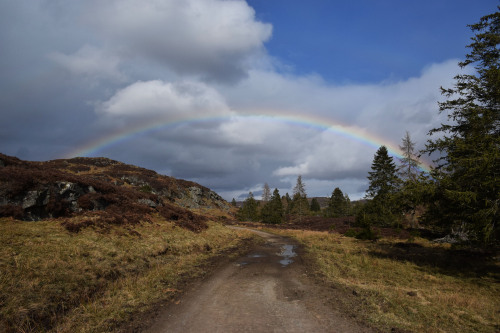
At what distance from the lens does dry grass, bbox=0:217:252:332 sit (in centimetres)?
648

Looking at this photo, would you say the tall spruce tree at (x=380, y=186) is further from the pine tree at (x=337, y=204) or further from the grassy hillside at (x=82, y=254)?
the pine tree at (x=337, y=204)

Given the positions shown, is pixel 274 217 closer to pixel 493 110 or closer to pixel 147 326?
pixel 493 110

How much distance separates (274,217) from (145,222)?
43.0m

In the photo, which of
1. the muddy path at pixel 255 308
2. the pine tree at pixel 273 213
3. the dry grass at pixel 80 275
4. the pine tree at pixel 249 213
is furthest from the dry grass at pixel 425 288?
the pine tree at pixel 249 213

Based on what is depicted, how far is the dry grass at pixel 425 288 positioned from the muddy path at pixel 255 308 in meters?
1.13

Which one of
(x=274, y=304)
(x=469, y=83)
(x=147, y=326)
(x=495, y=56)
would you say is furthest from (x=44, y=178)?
(x=495, y=56)

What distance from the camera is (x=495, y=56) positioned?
48.8ft

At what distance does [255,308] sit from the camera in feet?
24.0

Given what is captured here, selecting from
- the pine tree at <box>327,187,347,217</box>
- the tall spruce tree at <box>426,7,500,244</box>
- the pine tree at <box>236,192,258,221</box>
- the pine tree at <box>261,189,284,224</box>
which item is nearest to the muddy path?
the tall spruce tree at <box>426,7,500,244</box>

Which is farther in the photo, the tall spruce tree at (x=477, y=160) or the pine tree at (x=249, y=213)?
the pine tree at (x=249, y=213)

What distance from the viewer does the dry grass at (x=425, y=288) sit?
6699mm

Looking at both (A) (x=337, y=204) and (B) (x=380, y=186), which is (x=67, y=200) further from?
(A) (x=337, y=204)

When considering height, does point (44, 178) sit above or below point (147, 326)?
above

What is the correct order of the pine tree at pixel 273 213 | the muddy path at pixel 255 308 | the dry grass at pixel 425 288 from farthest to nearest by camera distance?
the pine tree at pixel 273 213 → the dry grass at pixel 425 288 → the muddy path at pixel 255 308
